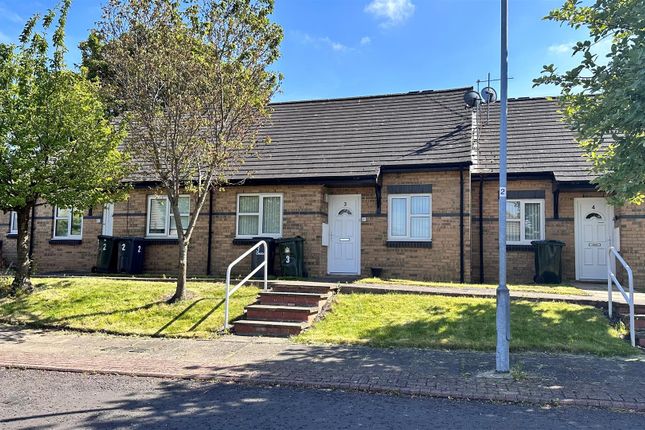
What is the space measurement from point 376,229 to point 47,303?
8.40 metres

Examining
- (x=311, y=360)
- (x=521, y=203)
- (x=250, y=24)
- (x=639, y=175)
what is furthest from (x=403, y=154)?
(x=311, y=360)

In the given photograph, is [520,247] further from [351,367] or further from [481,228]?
[351,367]

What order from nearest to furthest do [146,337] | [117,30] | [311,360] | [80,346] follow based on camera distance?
[311,360] → [80,346] → [146,337] → [117,30]

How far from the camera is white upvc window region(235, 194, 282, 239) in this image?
14.9 meters

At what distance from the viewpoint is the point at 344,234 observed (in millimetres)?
14758

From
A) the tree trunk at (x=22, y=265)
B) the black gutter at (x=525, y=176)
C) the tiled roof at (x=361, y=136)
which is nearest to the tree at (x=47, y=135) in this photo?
the tree trunk at (x=22, y=265)

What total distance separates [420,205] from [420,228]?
66 cm

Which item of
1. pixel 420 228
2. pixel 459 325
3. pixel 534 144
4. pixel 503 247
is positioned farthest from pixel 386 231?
pixel 503 247

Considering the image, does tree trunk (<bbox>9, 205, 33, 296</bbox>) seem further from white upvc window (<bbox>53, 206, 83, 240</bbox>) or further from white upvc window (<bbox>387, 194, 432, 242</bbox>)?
white upvc window (<bbox>387, 194, 432, 242</bbox>)

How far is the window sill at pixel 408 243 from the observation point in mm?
13812

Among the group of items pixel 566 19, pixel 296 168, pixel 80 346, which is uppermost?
pixel 566 19

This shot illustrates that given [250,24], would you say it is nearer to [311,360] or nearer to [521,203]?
[311,360]

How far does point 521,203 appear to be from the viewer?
14445mm

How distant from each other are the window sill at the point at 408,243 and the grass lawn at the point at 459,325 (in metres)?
3.57
